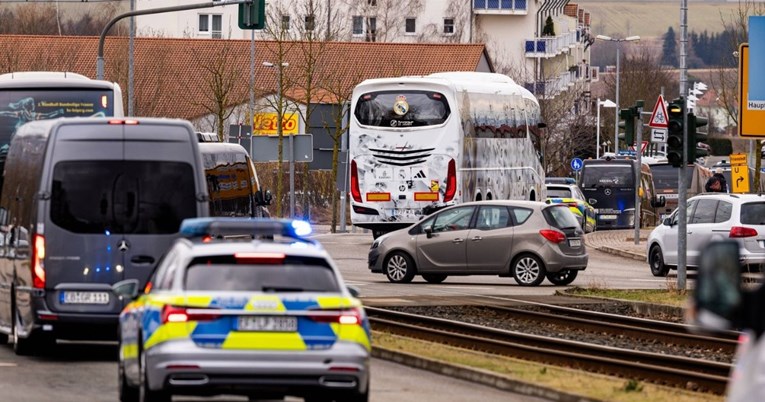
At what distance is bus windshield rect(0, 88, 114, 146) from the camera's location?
1064 inches

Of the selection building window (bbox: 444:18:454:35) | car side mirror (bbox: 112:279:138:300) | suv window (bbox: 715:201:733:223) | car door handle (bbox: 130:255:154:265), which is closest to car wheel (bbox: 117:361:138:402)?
car side mirror (bbox: 112:279:138:300)

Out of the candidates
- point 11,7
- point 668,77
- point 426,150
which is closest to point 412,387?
point 426,150

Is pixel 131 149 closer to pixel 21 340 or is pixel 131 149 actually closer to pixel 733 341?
pixel 21 340

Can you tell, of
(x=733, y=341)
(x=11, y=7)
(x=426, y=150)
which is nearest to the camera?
(x=733, y=341)

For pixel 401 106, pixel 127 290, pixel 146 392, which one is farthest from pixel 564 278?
pixel 146 392

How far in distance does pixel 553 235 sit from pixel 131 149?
15286 mm

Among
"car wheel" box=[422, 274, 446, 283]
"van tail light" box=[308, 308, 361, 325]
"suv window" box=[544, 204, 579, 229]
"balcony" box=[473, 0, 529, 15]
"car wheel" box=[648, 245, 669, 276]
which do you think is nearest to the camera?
"van tail light" box=[308, 308, 361, 325]

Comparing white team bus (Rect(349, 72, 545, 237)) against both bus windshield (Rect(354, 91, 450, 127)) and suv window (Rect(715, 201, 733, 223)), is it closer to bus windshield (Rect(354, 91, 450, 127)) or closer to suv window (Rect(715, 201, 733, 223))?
bus windshield (Rect(354, 91, 450, 127))

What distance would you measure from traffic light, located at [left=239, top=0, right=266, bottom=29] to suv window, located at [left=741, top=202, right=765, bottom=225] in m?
10.1

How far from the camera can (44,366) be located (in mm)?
17406

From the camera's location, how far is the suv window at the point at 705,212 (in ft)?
116

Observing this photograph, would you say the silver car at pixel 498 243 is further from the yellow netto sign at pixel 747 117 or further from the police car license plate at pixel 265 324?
the police car license plate at pixel 265 324

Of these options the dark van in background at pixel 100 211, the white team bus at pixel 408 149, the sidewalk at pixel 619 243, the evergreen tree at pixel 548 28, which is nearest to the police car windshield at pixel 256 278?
the dark van in background at pixel 100 211

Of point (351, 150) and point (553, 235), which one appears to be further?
point (351, 150)
